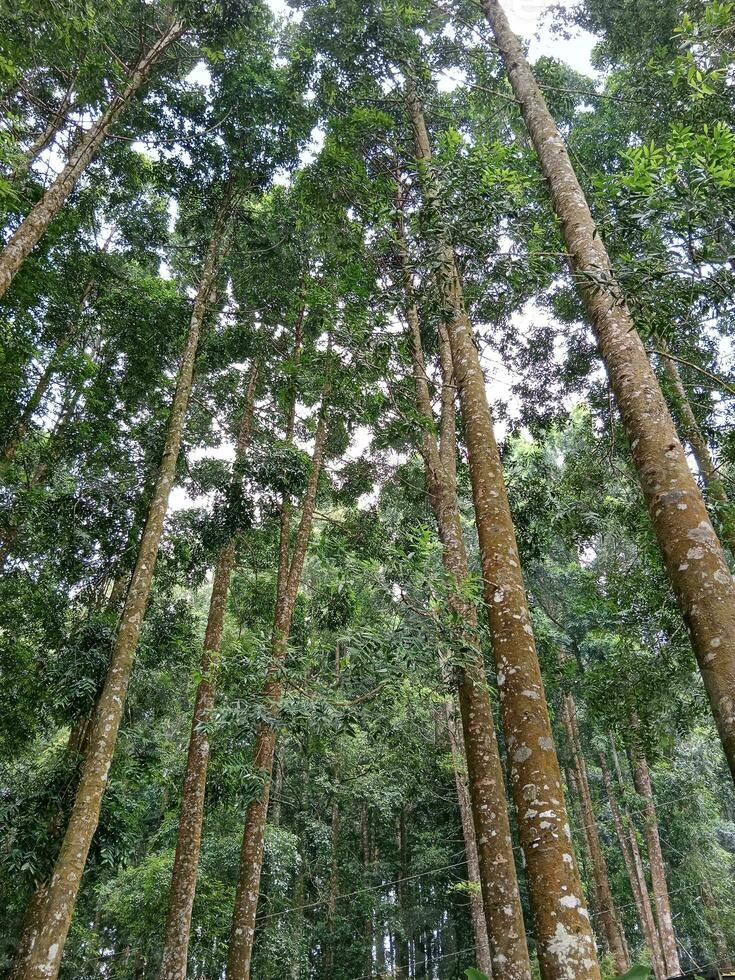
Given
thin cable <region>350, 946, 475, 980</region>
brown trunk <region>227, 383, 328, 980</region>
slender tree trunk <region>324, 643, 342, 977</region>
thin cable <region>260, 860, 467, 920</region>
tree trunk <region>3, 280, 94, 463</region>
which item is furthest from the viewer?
slender tree trunk <region>324, 643, 342, 977</region>

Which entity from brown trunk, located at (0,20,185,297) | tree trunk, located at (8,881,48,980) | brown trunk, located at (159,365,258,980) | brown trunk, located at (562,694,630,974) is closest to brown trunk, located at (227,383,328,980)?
brown trunk, located at (159,365,258,980)

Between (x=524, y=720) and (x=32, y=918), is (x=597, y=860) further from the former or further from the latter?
(x=524, y=720)

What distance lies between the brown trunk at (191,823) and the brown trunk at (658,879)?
999 centimetres

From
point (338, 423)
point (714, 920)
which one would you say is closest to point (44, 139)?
point (338, 423)

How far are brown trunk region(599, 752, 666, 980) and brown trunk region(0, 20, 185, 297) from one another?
20444 millimetres

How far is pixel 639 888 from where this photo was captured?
17203mm

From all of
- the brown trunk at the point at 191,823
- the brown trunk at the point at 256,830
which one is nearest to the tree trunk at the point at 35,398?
the brown trunk at the point at 191,823

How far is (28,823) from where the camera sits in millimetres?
7676

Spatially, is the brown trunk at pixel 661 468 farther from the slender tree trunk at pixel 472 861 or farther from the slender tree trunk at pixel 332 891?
the slender tree trunk at pixel 332 891

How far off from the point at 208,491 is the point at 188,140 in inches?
256

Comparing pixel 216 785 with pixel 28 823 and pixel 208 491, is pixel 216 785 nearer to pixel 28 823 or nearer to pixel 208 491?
pixel 28 823

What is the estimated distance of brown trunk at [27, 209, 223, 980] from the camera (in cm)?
495

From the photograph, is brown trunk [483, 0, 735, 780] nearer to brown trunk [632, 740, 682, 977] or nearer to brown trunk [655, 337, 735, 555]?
brown trunk [655, 337, 735, 555]

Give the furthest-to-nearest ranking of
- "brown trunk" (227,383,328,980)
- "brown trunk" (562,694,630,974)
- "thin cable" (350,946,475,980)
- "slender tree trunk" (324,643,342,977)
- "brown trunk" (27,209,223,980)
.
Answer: "slender tree trunk" (324,643,342,977), "thin cable" (350,946,475,980), "brown trunk" (562,694,630,974), "brown trunk" (227,383,328,980), "brown trunk" (27,209,223,980)
